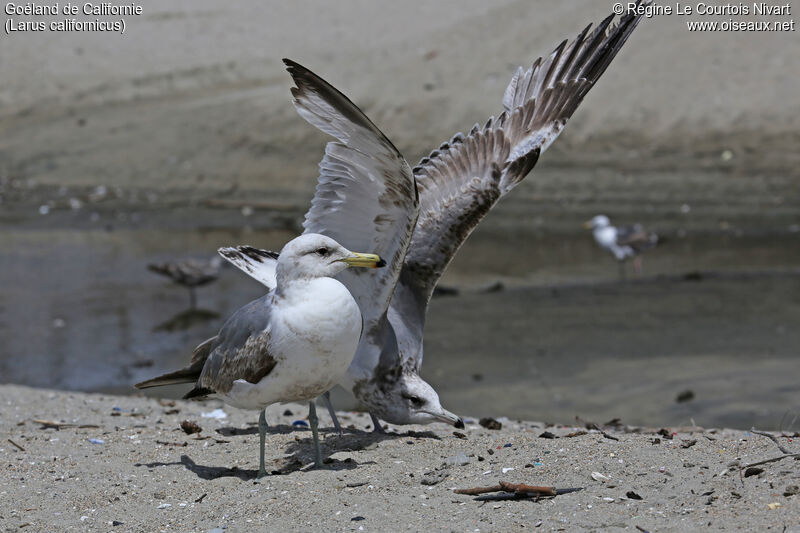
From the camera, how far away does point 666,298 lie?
38.9ft

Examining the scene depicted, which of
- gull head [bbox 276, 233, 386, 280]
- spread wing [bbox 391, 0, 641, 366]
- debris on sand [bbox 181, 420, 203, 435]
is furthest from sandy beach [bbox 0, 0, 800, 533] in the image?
gull head [bbox 276, 233, 386, 280]

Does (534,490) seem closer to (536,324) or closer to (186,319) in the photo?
(536,324)

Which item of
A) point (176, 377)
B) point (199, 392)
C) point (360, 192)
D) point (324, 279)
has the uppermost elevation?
point (360, 192)

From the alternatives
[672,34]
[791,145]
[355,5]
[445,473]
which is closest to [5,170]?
[355,5]

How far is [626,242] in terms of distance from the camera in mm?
13508

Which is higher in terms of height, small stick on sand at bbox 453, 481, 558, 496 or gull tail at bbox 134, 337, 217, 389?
gull tail at bbox 134, 337, 217, 389

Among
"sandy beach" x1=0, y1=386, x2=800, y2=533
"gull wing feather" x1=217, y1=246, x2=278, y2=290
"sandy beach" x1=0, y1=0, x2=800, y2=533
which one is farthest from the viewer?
"gull wing feather" x1=217, y1=246, x2=278, y2=290

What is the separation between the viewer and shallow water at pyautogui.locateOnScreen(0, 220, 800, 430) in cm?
851

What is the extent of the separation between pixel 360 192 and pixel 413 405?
4.39 ft

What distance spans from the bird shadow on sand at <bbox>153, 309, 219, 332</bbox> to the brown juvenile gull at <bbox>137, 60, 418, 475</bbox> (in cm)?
548

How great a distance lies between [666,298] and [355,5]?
19.3 metres

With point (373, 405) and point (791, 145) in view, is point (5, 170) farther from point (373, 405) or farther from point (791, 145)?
point (373, 405)

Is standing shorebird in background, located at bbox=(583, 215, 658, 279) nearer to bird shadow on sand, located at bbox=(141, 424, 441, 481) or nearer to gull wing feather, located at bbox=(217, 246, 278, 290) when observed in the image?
bird shadow on sand, located at bbox=(141, 424, 441, 481)

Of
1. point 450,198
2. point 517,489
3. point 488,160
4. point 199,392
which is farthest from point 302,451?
point 488,160
